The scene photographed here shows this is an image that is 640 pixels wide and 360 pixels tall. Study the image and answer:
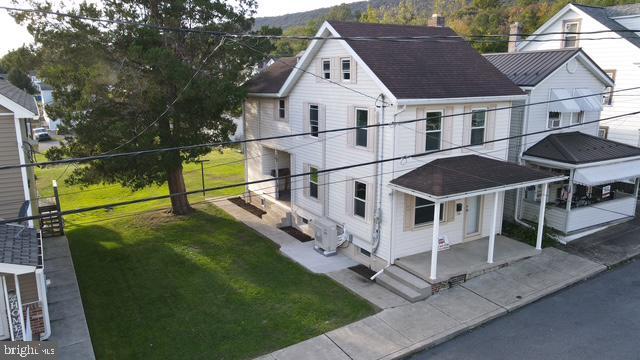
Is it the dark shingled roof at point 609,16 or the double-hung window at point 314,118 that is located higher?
the dark shingled roof at point 609,16

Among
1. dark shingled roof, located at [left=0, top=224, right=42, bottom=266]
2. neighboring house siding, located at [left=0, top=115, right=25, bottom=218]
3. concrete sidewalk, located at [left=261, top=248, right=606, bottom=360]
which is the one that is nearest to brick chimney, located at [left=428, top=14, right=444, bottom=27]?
concrete sidewalk, located at [left=261, top=248, right=606, bottom=360]

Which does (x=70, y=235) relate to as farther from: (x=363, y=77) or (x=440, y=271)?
(x=440, y=271)

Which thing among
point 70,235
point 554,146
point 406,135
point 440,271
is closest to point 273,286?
point 440,271

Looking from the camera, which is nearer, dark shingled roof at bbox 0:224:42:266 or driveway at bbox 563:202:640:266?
dark shingled roof at bbox 0:224:42:266

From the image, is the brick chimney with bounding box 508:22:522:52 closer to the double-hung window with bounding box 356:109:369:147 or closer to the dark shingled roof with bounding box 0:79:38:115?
the double-hung window with bounding box 356:109:369:147

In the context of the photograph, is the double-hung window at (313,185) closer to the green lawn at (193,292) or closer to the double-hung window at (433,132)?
the green lawn at (193,292)

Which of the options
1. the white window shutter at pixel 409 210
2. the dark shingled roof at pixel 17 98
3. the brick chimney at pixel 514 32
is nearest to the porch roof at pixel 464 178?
the white window shutter at pixel 409 210

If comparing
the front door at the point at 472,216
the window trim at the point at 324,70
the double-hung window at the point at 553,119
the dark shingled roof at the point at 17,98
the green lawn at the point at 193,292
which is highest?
the window trim at the point at 324,70
